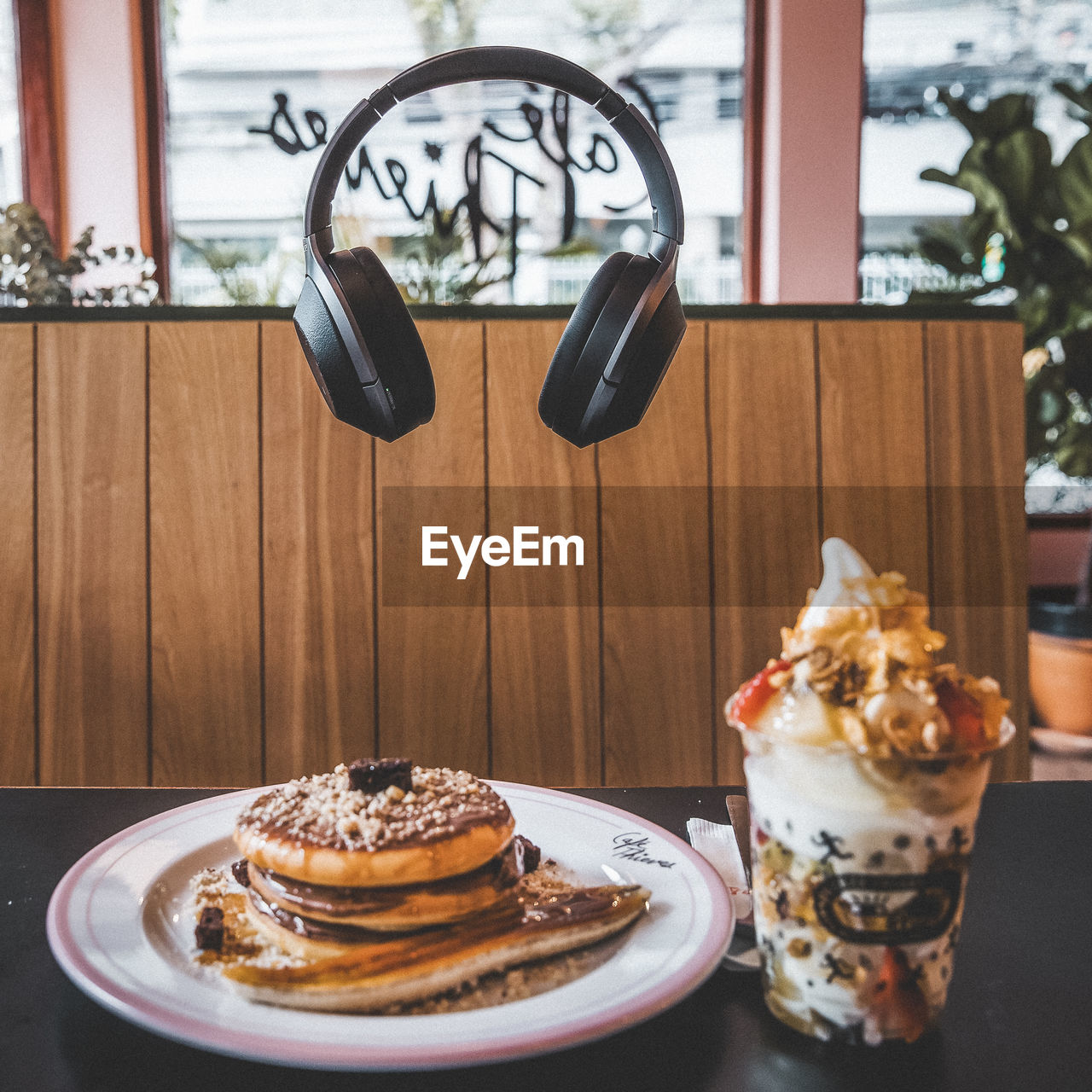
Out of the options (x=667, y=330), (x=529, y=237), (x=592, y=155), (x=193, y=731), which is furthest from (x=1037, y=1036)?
(x=529, y=237)

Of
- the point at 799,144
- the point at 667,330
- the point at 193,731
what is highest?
the point at 799,144

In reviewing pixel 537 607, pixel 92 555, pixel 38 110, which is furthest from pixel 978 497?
pixel 38 110

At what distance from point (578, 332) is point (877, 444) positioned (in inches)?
37.5

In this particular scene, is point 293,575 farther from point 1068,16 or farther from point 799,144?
point 1068,16

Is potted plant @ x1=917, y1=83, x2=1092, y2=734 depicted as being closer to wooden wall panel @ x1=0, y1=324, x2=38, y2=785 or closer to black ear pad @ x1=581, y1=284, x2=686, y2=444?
black ear pad @ x1=581, y1=284, x2=686, y2=444

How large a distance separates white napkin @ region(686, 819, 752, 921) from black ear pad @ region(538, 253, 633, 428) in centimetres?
36

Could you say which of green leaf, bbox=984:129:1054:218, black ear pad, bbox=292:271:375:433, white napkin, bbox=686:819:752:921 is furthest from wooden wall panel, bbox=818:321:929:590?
green leaf, bbox=984:129:1054:218

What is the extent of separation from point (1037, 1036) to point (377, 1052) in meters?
0.35

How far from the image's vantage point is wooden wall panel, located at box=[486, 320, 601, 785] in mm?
1521

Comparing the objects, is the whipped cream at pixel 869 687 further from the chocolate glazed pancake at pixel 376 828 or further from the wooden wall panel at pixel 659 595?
the wooden wall panel at pixel 659 595

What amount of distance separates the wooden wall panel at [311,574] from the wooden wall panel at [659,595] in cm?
42

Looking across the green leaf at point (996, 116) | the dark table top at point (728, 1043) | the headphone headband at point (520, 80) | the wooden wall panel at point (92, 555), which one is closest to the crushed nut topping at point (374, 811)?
the dark table top at point (728, 1043)

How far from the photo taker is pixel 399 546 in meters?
1.53

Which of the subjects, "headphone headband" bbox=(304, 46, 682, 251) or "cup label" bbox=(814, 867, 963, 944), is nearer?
"cup label" bbox=(814, 867, 963, 944)
